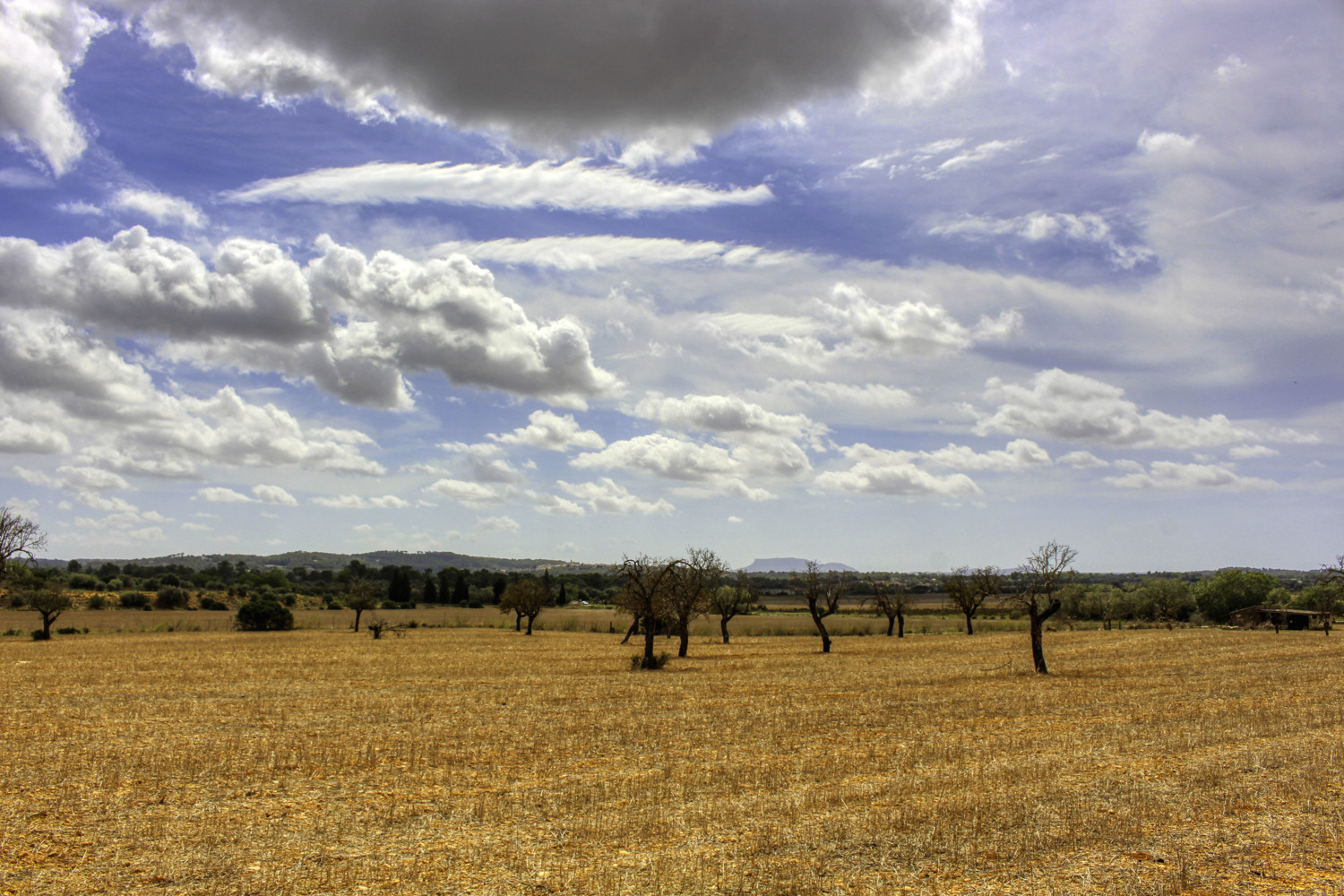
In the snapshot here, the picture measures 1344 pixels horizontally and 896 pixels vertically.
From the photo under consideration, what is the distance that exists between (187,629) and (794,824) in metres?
74.2

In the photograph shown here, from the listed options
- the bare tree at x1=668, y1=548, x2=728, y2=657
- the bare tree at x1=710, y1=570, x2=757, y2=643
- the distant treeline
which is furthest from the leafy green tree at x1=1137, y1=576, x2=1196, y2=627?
the bare tree at x1=668, y1=548, x2=728, y2=657

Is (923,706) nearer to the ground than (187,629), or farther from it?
farther from it

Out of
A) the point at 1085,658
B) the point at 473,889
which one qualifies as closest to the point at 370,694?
the point at 473,889

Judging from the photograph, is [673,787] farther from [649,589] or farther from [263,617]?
[263,617]

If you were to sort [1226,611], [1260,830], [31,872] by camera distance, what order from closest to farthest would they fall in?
[31,872] → [1260,830] → [1226,611]

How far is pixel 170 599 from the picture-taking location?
105m

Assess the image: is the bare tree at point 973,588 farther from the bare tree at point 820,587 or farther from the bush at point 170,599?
the bush at point 170,599

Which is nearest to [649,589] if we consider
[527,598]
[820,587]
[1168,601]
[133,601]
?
[820,587]

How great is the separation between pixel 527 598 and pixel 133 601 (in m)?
67.5

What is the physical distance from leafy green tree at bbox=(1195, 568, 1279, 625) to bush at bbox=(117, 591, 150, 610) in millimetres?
133621

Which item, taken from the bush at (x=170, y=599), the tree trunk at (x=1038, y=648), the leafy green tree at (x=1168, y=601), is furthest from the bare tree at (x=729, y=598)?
the bush at (x=170, y=599)

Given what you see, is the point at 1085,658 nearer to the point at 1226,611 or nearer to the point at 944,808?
the point at 944,808

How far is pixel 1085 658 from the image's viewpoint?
41.2 meters

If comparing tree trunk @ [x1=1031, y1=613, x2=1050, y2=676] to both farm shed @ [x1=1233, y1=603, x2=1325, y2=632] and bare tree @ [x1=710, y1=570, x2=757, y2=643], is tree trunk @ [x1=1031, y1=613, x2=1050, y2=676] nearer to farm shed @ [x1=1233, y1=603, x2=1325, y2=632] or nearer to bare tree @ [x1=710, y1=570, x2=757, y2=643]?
bare tree @ [x1=710, y1=570, x2=757, y2=643]
